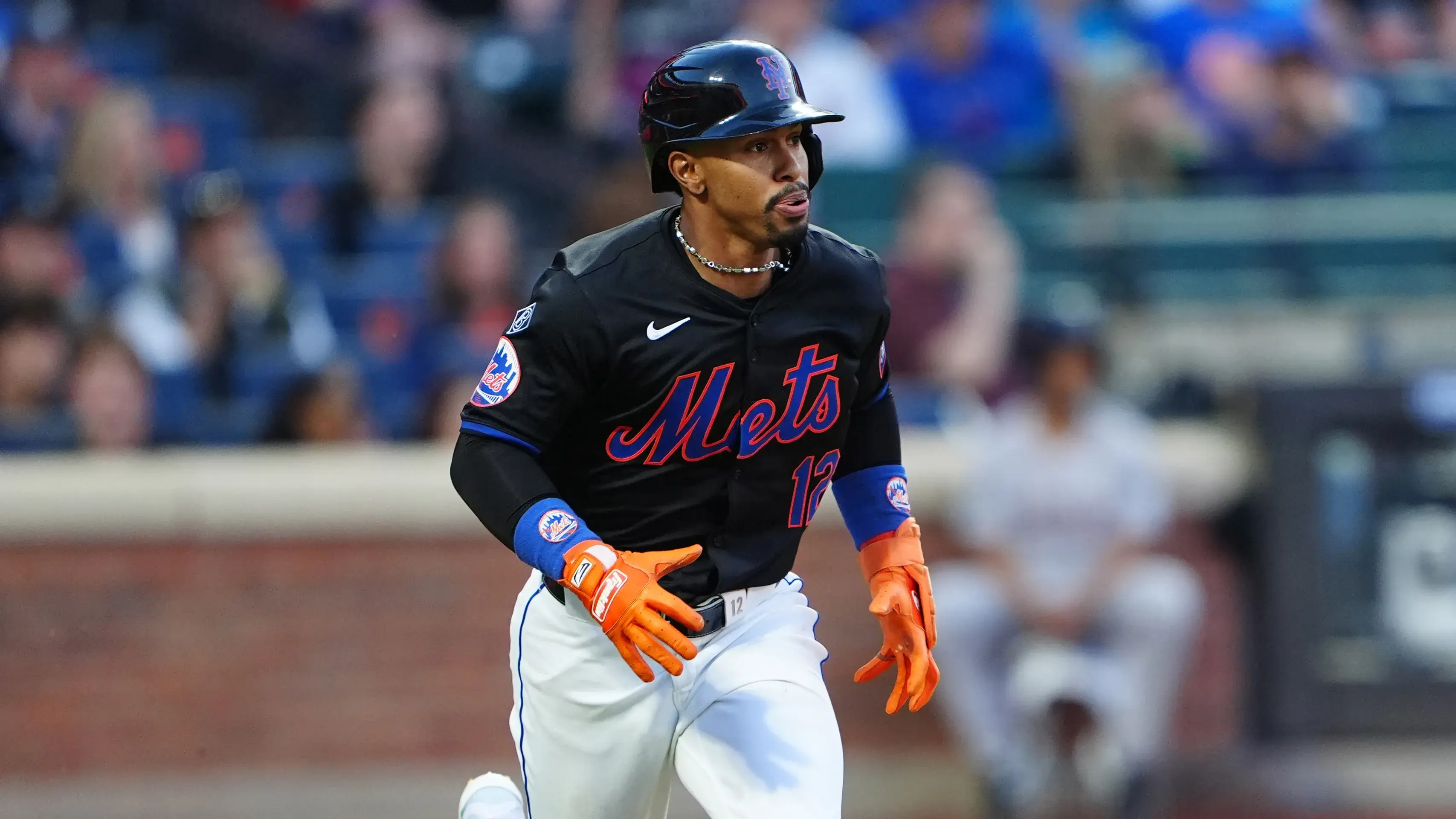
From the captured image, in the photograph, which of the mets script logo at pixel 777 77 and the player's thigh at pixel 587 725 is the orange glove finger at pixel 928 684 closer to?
the player's thigh at pixel 587 725

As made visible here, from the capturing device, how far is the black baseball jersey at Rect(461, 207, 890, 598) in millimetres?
3654

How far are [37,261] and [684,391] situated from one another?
4948mm

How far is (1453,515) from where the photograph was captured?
764cm

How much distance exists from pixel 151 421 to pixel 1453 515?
5.00 m

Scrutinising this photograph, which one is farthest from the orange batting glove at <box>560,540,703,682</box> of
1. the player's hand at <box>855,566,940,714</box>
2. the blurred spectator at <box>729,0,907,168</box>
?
the blurred spectator at <box>729,0,907,168</box>

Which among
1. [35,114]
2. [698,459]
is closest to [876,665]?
[698,459]

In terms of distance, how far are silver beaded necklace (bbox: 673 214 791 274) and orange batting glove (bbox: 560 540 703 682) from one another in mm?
572

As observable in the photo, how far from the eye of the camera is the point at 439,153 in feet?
28.9

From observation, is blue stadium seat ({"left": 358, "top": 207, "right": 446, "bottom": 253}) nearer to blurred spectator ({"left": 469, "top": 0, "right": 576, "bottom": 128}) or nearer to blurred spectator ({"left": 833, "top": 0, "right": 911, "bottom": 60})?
blurred spectator ({"left": 469, "top": 0, "right": 576, "bottom": 128})

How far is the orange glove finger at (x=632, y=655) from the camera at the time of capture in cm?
344

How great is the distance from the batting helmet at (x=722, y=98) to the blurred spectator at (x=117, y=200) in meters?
4.79

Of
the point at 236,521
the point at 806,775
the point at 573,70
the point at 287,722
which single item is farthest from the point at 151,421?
the point at 806,775

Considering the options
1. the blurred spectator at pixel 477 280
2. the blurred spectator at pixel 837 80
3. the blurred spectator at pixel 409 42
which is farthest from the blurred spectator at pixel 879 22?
the blurred spectator at pixel 477 280

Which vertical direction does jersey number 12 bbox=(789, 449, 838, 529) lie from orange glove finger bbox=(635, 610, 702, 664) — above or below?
above
